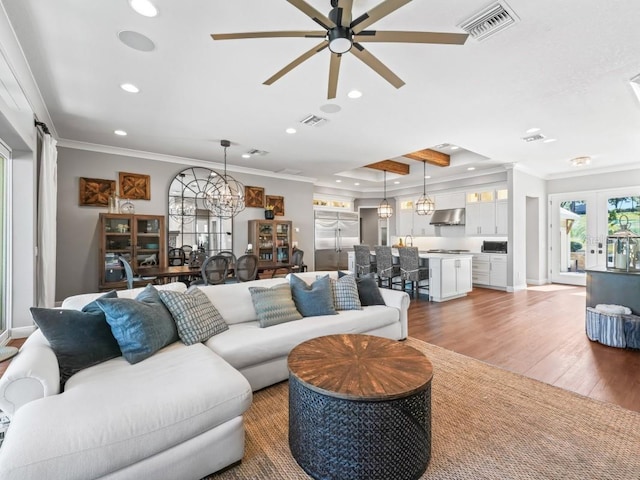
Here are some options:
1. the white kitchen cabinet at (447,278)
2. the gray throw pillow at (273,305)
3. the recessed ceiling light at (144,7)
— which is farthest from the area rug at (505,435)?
the white kitchen cabinet at (447,278)

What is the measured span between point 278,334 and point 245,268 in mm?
2095

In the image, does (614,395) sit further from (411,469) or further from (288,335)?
(288,335)

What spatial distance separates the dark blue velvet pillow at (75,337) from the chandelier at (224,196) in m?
3.46

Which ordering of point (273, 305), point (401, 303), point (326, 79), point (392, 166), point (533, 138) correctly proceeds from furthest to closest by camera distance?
point (392, 166) → point (533, 138) → point (401, 303) → point (326, 79) → point (273, 305)

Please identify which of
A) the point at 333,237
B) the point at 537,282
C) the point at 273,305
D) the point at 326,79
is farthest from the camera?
the point at 333,237

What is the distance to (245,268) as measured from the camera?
4426 millimetres

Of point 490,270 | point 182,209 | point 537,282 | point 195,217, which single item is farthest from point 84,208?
point 537,282

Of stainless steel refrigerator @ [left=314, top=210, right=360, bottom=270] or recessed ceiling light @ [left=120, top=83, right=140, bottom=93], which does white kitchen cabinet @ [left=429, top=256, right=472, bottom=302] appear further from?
recessed ceiling light @ [left=120, top=83, right=140, bottom=93]

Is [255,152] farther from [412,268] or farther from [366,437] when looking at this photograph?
[366,437]

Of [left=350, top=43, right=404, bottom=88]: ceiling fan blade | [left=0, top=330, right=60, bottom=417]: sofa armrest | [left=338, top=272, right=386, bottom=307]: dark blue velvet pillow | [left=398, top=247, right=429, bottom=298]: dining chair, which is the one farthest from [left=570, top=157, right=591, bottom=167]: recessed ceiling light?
[left=0, top=330, right=60, bottom=417]: sofa armrest

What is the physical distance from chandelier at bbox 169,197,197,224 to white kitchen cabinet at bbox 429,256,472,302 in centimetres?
491

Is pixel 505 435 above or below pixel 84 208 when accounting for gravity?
below

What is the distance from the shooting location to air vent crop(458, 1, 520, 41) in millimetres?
2094

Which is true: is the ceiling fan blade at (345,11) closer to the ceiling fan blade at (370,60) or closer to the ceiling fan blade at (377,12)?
the ceiling fan blade at (377,12)
